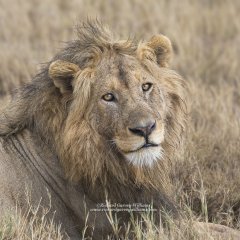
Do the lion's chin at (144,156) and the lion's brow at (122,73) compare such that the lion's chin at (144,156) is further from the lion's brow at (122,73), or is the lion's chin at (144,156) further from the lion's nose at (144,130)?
the lion's brow at (122,73)

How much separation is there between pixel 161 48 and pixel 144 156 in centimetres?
100

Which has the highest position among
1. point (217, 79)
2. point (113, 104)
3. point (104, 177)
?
point (113, 104)

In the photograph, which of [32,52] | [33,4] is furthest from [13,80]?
[33,4]

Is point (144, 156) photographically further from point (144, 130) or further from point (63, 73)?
point (63, 73)

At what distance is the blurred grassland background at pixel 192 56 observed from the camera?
6.38m

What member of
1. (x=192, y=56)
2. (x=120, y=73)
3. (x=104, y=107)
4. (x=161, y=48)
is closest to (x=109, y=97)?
(x=104, y=107)

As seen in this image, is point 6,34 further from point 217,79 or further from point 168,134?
point 168,134

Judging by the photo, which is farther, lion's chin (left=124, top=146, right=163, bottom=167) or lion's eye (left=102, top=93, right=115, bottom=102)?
lion's eye (left=102, top=93, right=115, bottom=102)

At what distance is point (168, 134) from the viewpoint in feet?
18.0

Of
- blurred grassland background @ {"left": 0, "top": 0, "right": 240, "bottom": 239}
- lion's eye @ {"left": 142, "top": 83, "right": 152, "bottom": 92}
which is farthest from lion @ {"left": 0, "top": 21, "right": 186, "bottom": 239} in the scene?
blurred grassland background @ {"left": 0, "top": 0, "right": 240, "bottom": 239}

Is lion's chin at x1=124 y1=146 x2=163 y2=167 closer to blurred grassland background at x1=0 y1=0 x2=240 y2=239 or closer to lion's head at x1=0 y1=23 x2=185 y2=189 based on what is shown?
lion's head at x1=0 y1=23 x2=185 y2=189

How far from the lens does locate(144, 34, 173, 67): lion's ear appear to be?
5688mm

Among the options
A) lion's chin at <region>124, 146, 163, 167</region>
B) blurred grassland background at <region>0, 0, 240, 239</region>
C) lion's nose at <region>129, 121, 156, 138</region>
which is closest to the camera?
lion's nose at <region>129, 121, 156, 138</region>

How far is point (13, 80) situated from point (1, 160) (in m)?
3.88
